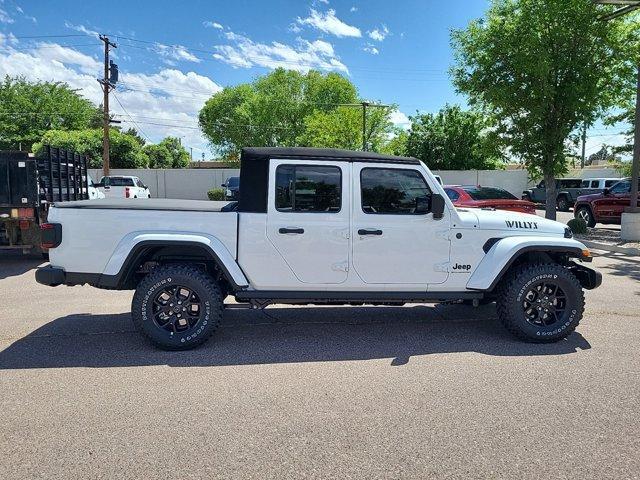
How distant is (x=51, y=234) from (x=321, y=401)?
2926 mm

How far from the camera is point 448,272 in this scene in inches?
187

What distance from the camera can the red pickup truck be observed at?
1540cm

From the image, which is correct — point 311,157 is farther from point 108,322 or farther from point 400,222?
point 108,322

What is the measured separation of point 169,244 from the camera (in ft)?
14.4

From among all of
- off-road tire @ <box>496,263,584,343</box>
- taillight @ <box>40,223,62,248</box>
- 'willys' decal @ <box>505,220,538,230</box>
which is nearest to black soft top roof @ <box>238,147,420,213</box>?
taillight @ <box>40,223,62,248</box>

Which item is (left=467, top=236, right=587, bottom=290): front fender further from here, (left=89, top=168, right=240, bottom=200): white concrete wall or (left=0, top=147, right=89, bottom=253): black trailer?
(left=89, top=168, right=240, bottom=200): white concrete wall

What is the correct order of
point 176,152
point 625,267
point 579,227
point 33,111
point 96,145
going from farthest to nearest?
point 176,152
point 33,111
point 96,145
point 579,227
point 625,267

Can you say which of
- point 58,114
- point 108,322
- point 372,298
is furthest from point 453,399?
point 58,114

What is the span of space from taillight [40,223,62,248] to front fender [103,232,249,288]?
1.68ft

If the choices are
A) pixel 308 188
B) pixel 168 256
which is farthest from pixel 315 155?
pixel 168 256

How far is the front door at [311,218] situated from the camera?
14.9 ft

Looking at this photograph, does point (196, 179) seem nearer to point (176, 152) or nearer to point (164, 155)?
point (164, 155)

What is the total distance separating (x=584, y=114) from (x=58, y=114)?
43957mm

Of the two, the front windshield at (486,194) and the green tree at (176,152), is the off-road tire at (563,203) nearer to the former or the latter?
the front windshield at (486,194)
